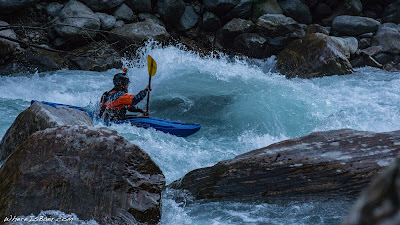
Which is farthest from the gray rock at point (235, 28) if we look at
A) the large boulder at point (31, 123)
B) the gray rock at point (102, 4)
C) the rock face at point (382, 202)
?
the rock face at point (382, 202)

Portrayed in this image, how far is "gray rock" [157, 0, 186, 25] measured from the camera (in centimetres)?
1068

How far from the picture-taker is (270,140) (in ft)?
16.7

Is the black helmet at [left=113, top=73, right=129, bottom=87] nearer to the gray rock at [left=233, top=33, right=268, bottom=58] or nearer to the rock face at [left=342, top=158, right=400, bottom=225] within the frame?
the rock face at [left=342, top=158, right=400, bottom=225]

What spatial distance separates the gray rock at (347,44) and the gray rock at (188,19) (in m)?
4.15

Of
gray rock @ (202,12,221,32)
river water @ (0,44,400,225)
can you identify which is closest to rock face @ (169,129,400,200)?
river water @ (0,44,400,225)

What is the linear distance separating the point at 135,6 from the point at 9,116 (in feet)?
19.8

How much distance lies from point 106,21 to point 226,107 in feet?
16.6

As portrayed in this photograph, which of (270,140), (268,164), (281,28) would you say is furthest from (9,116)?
(281,28)

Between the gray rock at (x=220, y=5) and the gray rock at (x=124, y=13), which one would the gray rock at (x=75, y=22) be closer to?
the gray rock at (x=124, y=13)

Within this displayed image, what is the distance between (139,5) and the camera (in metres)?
10.5

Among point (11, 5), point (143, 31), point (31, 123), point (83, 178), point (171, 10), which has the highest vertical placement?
point (83, 178)

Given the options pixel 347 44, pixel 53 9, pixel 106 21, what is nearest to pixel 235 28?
pixel 347 44

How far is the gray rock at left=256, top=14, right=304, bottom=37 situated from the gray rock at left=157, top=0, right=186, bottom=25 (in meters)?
2.44

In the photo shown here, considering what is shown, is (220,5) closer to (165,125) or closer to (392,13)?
(392,13)
